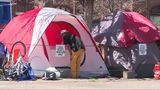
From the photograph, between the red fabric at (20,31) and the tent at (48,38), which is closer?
the tent at (48,38)

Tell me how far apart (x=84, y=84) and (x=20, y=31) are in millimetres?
4129

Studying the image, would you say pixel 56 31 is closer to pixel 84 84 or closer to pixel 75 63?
pixel 75 63

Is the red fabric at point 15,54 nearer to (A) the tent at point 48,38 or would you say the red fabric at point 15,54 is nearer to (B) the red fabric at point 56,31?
(A) the tent at point 48,38

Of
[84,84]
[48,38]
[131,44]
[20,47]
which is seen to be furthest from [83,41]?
[84,84]

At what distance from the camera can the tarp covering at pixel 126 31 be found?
2192 centimetres

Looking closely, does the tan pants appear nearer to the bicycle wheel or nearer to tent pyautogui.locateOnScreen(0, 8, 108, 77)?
tent pyautogui.locateOnScreen(0, 8, 108, 77)

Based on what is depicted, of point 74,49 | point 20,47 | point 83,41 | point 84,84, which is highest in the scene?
point 83,41

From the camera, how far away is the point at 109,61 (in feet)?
73.9

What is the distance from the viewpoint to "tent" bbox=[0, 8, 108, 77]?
2072 centimetres

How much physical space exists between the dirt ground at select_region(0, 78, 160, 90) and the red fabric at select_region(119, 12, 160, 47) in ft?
6.54

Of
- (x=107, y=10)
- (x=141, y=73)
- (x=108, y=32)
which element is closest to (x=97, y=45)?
(x=108, y=32)

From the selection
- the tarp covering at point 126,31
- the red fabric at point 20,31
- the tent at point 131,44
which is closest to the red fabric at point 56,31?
the red fabric at point 20,31

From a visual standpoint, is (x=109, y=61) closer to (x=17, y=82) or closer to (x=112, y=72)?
(x=112, y=72)

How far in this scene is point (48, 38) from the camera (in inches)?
851
